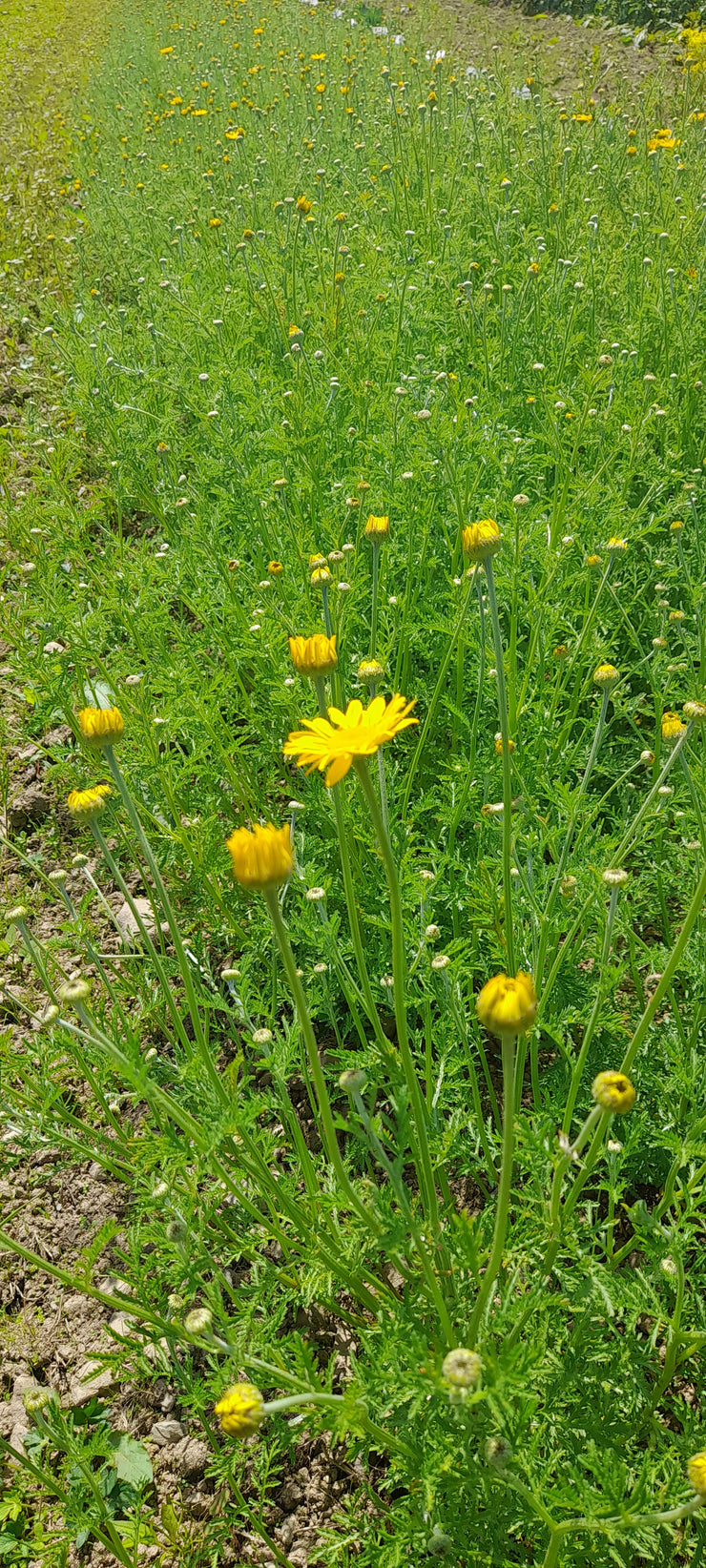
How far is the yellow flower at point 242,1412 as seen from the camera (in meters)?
1.01

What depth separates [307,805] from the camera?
233 centimetres

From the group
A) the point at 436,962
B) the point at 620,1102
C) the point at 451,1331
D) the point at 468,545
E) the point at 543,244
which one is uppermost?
the point at 543,244

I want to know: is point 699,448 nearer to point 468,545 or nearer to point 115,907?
point 468,545

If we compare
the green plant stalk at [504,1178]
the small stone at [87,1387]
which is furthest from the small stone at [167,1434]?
the green plant stalk at [504,1178]

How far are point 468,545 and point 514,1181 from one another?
4.36 ft

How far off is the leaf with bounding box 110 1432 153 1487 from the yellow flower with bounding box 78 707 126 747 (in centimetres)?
143

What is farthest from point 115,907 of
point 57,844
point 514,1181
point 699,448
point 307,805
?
point 699,448

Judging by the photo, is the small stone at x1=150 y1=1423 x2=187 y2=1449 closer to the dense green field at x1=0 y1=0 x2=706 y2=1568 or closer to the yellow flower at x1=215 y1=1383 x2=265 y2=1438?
the dense green field at x1=0 y1=0 x2=706 y2=1568

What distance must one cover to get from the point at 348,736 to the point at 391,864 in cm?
18

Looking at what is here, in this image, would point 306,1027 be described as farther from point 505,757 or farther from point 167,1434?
point 167,1434

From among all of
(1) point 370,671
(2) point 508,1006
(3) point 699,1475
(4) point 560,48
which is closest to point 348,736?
(1) point 370,671

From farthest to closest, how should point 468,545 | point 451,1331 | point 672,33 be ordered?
point 672,33, point 468,545, point 451,1331

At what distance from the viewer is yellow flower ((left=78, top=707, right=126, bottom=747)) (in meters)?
1.51

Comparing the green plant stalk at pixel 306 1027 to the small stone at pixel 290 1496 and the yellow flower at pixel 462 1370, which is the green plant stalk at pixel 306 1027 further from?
the small stone at pixel 290 1496
